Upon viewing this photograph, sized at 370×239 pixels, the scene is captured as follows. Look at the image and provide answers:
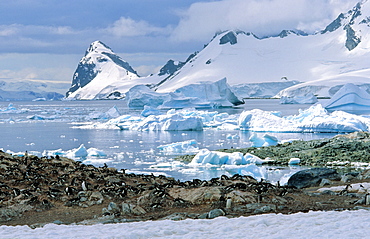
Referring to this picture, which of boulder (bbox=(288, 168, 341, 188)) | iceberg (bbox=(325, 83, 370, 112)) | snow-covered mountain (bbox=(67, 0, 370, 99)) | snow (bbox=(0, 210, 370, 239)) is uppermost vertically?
snow-covered mountain (bbox=(67, 0, 370, 99))

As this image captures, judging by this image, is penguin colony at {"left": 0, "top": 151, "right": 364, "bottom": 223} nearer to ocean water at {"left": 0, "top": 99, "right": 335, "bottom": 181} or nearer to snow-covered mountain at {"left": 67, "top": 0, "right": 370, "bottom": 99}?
ocean water at {"left": 0, "top": 99, "right": 335, "bottom": 181}

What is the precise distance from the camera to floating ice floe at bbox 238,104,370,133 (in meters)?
33.7

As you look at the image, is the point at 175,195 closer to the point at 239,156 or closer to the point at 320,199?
the point at 320,199

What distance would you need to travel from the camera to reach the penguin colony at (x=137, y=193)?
6160mm

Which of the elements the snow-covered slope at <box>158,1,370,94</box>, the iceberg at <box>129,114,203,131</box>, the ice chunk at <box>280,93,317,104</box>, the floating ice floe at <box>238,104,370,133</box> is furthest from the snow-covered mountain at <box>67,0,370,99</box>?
the floating ice floe at <box>238,104,370,133</box>

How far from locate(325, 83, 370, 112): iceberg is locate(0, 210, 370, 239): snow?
5498 centimetres

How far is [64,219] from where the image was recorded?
6086mm

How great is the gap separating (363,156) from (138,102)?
63373mm

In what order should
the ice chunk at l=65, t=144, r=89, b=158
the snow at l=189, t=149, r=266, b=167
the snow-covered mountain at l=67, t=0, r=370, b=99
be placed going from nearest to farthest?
the snow at l=189, t=149, r=266, b=167
the ice chunk at l=65, t=144, r=89, b=158
the snow-covered mountain at l=67, t=0, r=370, b=99

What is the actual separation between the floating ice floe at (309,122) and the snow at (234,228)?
2986 centimetres

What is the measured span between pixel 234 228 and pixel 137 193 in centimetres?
271

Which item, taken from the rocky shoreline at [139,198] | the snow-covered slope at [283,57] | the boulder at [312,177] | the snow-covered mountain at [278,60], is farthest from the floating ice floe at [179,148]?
the snow-covered slope at [283,57]

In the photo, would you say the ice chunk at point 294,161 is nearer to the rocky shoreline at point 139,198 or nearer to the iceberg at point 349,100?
the rocky shoreline at point 139,198

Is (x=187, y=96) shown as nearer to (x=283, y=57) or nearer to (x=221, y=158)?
(x=221, y=158)
